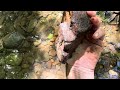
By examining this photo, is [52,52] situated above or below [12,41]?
below

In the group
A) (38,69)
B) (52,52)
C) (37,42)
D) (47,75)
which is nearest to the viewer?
(47,75)

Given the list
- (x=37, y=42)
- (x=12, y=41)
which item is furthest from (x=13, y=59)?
(x=37, y=42)

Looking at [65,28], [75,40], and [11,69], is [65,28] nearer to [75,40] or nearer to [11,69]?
[75,40]

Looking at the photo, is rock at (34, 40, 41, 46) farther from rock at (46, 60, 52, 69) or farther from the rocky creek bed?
rock at (46, 60, 52, 69)

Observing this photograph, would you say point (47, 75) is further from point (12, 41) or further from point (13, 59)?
point (12, 41)

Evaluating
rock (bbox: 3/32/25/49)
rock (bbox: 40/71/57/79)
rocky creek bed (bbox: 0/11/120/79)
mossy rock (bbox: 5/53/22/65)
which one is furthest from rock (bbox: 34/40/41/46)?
rock (bbox: 40/71/57/79)

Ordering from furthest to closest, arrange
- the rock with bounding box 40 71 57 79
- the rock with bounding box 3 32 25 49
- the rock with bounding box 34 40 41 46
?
1. the rock with bounding box 34 40 41 46
2. the rock with bounding box 3 32 25 49
3. the rock with bounding box 40 71 57 79

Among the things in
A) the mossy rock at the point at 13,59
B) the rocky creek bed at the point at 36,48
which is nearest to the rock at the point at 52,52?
the rocky creek bed at the point at 36,48
